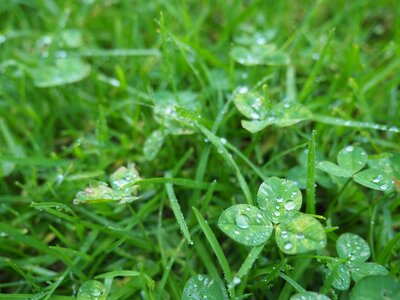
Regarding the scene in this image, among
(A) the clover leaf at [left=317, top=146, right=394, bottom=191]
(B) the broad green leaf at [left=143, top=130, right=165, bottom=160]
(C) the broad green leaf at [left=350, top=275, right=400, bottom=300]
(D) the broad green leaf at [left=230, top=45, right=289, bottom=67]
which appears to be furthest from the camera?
(D) the broad green leaf at [left=230, top=45, right=289, bottom=67]

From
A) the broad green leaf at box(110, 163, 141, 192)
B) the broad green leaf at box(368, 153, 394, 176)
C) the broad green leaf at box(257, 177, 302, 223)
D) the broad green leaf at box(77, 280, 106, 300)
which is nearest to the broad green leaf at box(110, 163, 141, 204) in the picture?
the broad green leaf at box(110, 163, 141, 192)

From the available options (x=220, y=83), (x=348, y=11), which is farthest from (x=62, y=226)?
(x=348, y=11)

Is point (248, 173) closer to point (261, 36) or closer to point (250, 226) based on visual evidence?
point (250, 226)

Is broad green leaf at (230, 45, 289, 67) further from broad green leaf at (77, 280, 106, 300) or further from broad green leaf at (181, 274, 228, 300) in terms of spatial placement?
broad green leaf at (77, 280, 106, 300)

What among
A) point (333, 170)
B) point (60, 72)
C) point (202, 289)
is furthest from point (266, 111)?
point (60, 72)

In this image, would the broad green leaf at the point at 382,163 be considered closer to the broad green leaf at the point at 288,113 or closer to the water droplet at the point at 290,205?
the broad green leaf at the point at 288,113

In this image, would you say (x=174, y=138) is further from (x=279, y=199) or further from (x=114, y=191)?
(x=279, y=199)

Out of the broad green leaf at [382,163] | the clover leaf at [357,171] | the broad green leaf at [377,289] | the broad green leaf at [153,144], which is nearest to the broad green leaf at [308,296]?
the broad green leaf at [377,289]

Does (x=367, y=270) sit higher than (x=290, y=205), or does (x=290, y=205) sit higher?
(x=290, y=205)
